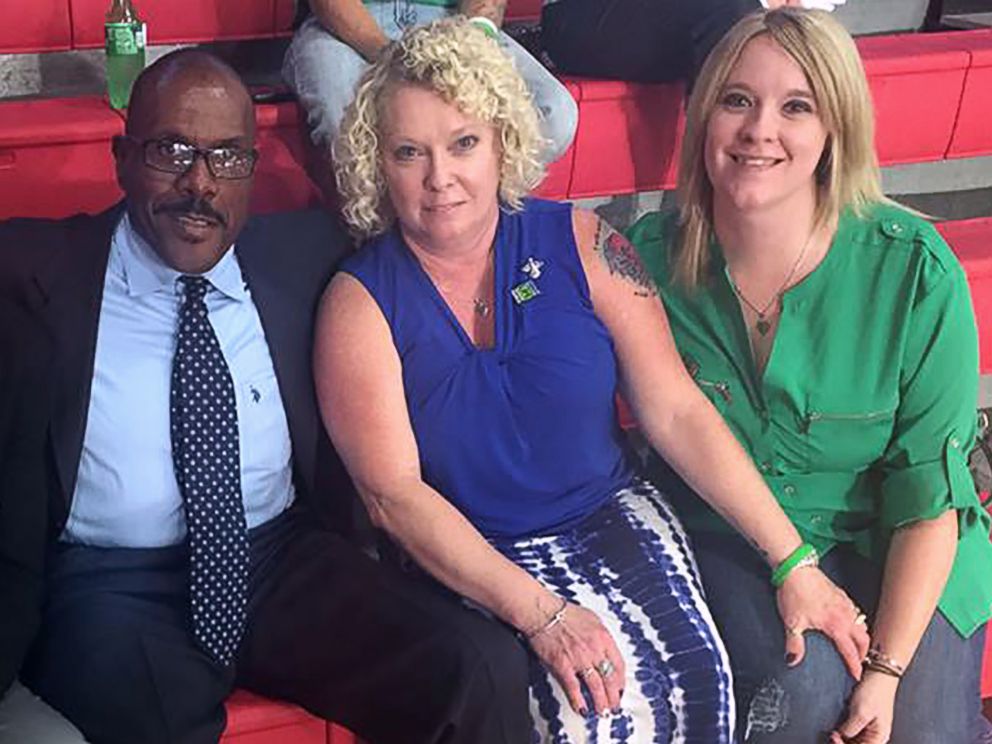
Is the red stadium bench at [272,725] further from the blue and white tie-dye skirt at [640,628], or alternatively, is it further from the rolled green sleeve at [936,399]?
the rolled green sleeve at [936,399]

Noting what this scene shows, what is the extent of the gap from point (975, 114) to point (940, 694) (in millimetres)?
1527

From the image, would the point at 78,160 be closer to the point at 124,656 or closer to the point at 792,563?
the point at 124,656

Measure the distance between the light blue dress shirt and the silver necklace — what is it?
1.97 ft

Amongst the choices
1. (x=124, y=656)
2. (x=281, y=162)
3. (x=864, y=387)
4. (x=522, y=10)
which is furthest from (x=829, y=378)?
(x=522, y=10)

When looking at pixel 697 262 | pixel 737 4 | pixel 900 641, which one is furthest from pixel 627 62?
pixel 900 641

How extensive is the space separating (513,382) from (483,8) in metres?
0.91

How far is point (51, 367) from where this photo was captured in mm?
1689

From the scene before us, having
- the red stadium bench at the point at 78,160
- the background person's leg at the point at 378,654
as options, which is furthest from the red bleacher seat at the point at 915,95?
the background person's leg at the point at 378,654

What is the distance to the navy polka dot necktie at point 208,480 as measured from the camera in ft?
5.63

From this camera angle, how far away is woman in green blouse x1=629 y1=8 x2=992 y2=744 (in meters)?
1.79

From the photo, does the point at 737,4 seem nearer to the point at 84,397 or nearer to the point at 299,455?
the point at 299,455

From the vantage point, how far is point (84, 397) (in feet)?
5.61

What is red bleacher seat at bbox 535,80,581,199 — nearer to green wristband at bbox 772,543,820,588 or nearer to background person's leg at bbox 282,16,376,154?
background person's leg at bbox 282,16,376,154

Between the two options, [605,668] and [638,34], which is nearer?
[605,668]
